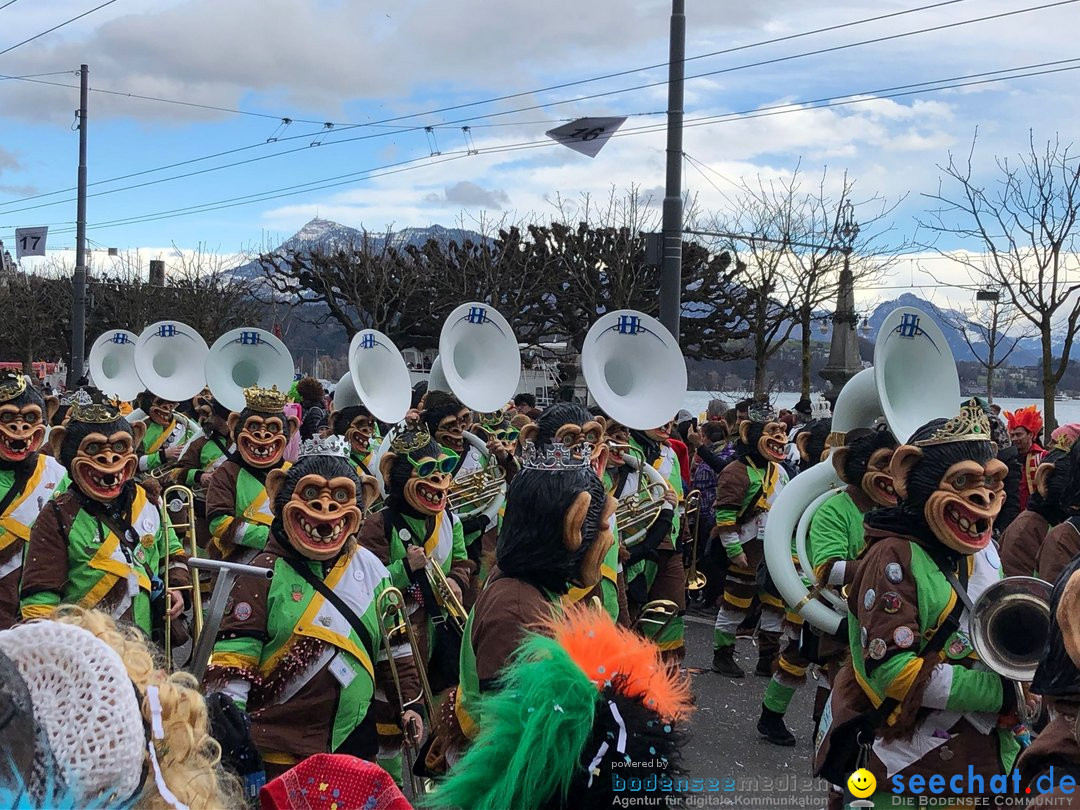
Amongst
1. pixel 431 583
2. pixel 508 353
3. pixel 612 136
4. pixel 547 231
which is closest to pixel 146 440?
pixel 508 353

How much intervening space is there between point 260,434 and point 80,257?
14.9m

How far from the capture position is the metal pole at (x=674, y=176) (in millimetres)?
9469

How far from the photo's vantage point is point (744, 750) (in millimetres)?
5996

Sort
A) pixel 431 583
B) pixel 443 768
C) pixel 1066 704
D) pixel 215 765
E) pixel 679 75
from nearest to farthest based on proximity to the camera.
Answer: pixel 215 765, pixel 1066 704, pixel 443 768, pixel 431 583, pixel 679 75

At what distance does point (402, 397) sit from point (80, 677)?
27.5 feet

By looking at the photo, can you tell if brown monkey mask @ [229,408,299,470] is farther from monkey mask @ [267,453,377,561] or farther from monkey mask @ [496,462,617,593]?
monkey mask @ [496,462,617,593]

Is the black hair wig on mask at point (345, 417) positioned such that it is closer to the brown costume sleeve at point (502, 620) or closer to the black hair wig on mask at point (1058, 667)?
the brown costume sleeve at point (502, 620)

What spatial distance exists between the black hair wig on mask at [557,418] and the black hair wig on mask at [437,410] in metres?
1.41

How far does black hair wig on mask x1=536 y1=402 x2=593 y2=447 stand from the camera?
631cm

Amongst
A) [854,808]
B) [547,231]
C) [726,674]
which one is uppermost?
[547,231]

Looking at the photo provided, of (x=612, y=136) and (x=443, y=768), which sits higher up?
(x=612, y=136)

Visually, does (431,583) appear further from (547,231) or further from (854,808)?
(547,231)

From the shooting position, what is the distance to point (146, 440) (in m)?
10.7

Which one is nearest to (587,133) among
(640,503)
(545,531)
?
(640,503)
